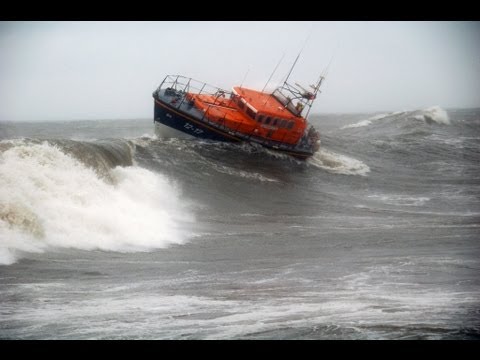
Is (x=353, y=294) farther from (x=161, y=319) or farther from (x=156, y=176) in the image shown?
(x=156, y=176)

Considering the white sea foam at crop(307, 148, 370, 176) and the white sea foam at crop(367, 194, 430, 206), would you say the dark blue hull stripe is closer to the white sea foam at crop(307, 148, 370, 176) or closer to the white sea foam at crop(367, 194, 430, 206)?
the white sea foam at crop(307, 148, 370, 176)

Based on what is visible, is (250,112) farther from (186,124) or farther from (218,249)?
(218,249)

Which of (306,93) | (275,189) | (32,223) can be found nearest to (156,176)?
(275,189)

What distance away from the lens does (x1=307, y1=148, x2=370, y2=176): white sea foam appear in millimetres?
15609

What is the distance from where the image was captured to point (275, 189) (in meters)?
12.4

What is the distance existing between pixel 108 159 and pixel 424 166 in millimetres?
10903

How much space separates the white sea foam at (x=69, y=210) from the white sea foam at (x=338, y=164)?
7.19m

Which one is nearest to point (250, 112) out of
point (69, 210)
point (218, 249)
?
point (218, 249)

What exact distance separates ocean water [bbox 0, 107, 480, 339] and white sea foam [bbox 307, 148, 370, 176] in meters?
1.67

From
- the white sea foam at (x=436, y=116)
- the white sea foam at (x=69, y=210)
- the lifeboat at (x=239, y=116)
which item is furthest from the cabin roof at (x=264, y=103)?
the white sea foam at (x=436, y=116)

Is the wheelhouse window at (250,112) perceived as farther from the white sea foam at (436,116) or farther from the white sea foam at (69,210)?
the white sea foam at (436,116)

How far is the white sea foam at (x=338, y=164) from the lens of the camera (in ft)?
51.2
